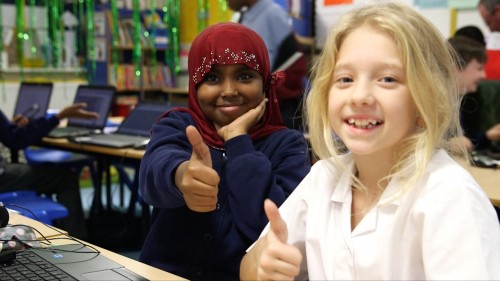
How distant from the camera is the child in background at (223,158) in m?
1.32

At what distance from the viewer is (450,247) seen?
2.76ft

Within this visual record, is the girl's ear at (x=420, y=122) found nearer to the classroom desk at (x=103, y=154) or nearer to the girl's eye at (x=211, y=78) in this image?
the girl's eye at (x=211, y=78)

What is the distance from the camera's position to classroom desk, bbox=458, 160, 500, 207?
2.06m

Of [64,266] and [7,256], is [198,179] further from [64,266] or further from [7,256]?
[7,256]

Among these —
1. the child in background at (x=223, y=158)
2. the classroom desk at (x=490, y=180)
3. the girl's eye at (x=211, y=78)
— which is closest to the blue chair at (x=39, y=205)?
the child in background at (x=223, y=158)

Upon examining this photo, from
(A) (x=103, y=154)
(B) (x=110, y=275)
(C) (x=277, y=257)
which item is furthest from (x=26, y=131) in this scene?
(C) (x=277, y=257)

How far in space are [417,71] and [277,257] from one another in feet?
1.18

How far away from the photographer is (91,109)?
4.20 metres

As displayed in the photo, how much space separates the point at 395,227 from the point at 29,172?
3.11m

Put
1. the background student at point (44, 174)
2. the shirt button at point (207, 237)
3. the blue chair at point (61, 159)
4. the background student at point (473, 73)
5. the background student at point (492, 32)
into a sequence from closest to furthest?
the shirt button at point (207, 237), the background student at point (473, 73), the background student at point (44, 174), the background student at point (492, 32), the blue chair at point (61, 159)

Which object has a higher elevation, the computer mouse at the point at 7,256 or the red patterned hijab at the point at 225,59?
the red patterned hijab at the point at 225,59

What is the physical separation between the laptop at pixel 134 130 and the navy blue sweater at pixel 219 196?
Answer: 6.82ft

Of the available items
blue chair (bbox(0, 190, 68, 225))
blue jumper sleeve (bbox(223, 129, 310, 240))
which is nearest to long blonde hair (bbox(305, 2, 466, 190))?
blue jumper sleeve (bbox(223, 129, 310, 240))

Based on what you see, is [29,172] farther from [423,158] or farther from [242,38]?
[423,158]
